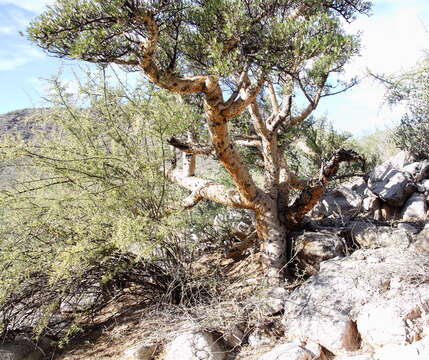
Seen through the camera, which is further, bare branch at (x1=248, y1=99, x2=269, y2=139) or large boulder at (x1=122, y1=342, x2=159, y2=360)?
bare branch at (x1=248, y1=99, x2=269, y2=139)

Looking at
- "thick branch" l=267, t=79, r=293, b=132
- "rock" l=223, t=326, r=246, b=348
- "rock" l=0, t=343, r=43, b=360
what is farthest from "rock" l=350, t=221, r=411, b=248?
"rock" l=0, t=343, r=43, b=360

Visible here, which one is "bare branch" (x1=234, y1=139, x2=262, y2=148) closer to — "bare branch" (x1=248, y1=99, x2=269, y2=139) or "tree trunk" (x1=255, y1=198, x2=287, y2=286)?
"bare branch" (x1=248, y1=99, x2=269, y2=139)

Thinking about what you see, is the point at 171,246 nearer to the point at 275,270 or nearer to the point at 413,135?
the point at 275,270

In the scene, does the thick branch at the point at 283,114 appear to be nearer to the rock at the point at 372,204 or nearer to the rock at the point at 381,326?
the rock at the point at 372,204

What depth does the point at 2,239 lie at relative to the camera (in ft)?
13.6

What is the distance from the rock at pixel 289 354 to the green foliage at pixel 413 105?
476cm

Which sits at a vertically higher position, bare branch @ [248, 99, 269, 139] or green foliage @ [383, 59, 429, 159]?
green foliage @ [383, 59, 429, 159]

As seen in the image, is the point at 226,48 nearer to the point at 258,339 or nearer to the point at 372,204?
the point at 258,339

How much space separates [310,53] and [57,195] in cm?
335

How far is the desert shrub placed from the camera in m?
3.99

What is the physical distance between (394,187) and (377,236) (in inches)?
83.8

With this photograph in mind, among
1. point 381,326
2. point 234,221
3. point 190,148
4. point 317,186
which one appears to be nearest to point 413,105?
point 317,186

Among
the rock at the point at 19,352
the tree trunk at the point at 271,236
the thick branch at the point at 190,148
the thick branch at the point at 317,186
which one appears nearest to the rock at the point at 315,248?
the tree trunk at the point at 271,236

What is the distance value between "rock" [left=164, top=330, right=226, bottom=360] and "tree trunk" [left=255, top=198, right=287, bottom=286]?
1488mm
